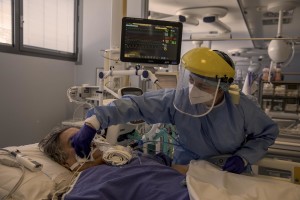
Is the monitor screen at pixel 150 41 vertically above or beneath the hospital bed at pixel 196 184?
above

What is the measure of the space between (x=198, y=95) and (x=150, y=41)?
2.65 ft

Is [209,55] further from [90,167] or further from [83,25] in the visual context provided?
[83,25]

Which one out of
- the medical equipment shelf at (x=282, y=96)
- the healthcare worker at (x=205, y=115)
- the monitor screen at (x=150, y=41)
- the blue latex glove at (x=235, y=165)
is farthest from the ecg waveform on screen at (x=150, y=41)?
the medical equipment shelf at (x=282, y=96)

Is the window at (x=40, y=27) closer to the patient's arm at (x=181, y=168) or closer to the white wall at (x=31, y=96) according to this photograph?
the white wall at (x=31, y=96)

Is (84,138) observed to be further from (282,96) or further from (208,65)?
(282,96)

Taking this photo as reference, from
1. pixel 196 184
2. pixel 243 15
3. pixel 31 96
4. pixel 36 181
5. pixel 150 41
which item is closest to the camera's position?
pixel 196 184

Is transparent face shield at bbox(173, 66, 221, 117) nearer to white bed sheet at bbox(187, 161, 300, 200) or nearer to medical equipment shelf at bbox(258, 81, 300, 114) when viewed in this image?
white bed sheet at bbox(187, 161, 300, 200)

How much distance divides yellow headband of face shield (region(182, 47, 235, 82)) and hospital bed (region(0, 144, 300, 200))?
1.42 feet

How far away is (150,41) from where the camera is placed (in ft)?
6.36

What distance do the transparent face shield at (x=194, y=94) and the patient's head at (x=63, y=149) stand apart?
1.76 feet

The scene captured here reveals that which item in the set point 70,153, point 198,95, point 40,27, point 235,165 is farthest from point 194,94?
point 40,27

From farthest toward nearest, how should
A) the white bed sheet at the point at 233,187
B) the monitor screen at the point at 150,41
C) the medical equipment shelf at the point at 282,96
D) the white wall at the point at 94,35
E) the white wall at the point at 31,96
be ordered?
the medical equipment shelf at the point at 282,96, the white wall at the point at 94,35, the white wall at the point at 31,96, the monitor screen at the point at 150,41, the white bed sheet at the point at 233,187

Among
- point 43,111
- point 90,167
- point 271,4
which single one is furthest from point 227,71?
point 271,4

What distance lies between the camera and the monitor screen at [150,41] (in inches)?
74.0
